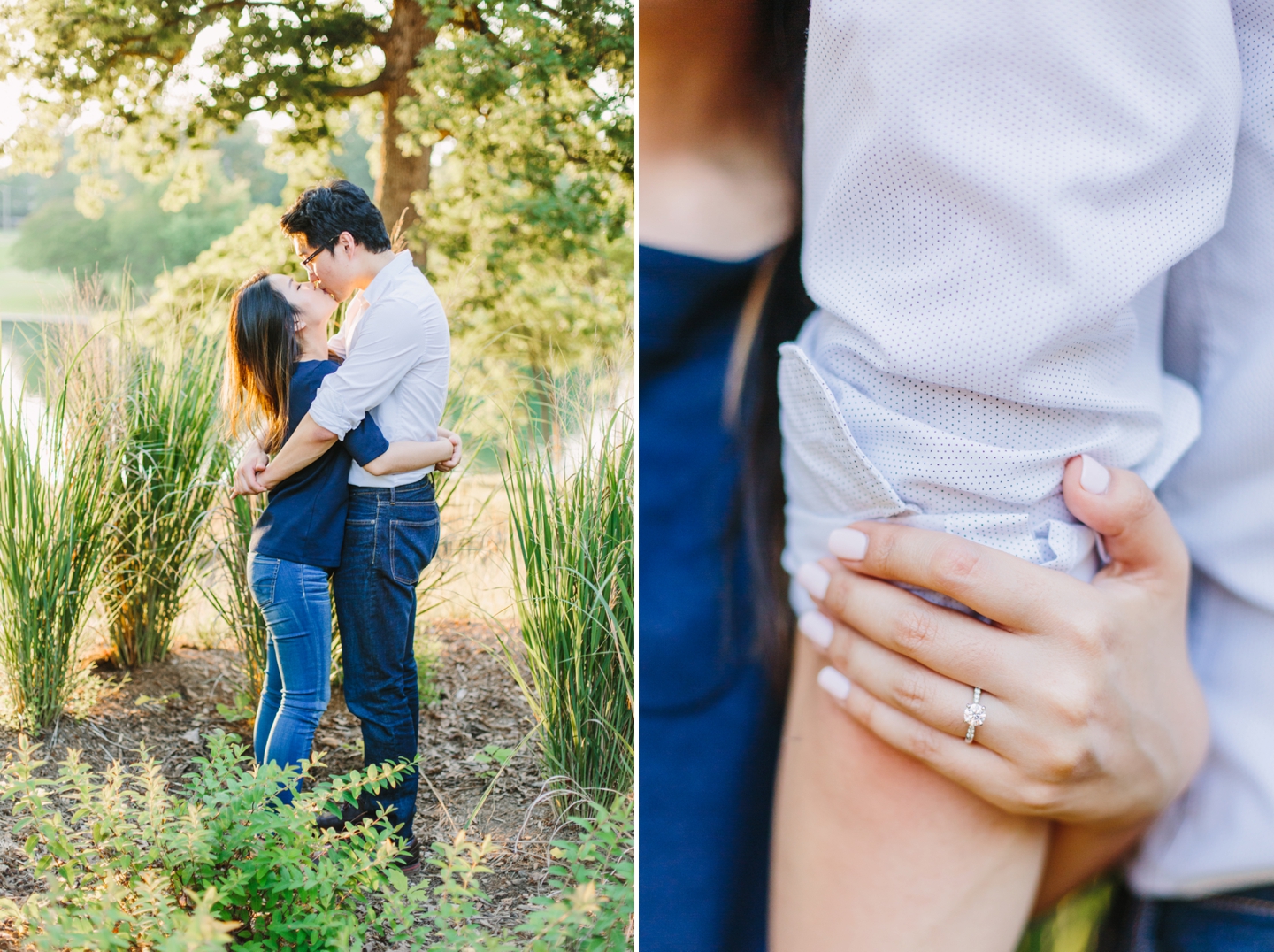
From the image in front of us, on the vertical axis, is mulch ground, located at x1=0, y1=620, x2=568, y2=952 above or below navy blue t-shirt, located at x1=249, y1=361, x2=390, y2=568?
below

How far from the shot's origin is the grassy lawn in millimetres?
1814

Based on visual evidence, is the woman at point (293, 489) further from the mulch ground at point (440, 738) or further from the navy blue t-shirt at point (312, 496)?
the mulch ground at point (440, 738)

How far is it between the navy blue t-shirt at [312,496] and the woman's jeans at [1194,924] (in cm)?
151

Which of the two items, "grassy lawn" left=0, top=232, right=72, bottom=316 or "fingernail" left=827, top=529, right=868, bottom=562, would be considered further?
"grassy lawn" left=0, top=232, right=72, bottom=316

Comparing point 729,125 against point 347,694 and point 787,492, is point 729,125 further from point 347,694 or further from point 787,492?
point 347,694

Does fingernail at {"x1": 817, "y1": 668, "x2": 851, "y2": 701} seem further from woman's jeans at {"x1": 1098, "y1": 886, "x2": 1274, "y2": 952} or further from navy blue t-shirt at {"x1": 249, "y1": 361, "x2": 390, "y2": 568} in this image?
navy blue t-shirt at {"x1": 249, "y1": 361, "x2": 390, "y2": 568}

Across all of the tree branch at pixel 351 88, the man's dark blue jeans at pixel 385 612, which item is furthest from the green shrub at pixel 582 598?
the tree branch at pixel 351 88

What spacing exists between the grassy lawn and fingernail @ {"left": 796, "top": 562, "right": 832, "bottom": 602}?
5.24ft

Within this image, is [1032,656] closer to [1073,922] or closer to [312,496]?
[1073,922]

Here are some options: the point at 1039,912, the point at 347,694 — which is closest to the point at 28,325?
the point at 347,694

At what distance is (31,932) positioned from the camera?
1556 millimetres

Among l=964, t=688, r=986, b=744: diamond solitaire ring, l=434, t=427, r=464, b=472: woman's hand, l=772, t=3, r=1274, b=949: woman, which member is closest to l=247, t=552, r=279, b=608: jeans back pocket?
l=434, t=427, r=464, b=472: woman's hand

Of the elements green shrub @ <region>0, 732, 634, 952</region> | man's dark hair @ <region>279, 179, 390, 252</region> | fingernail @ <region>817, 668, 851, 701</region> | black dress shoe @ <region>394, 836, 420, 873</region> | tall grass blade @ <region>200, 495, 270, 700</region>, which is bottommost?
black dress shoe @ <region>394, 836, 420, 873</region>

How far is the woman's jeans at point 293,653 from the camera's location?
177 cm
